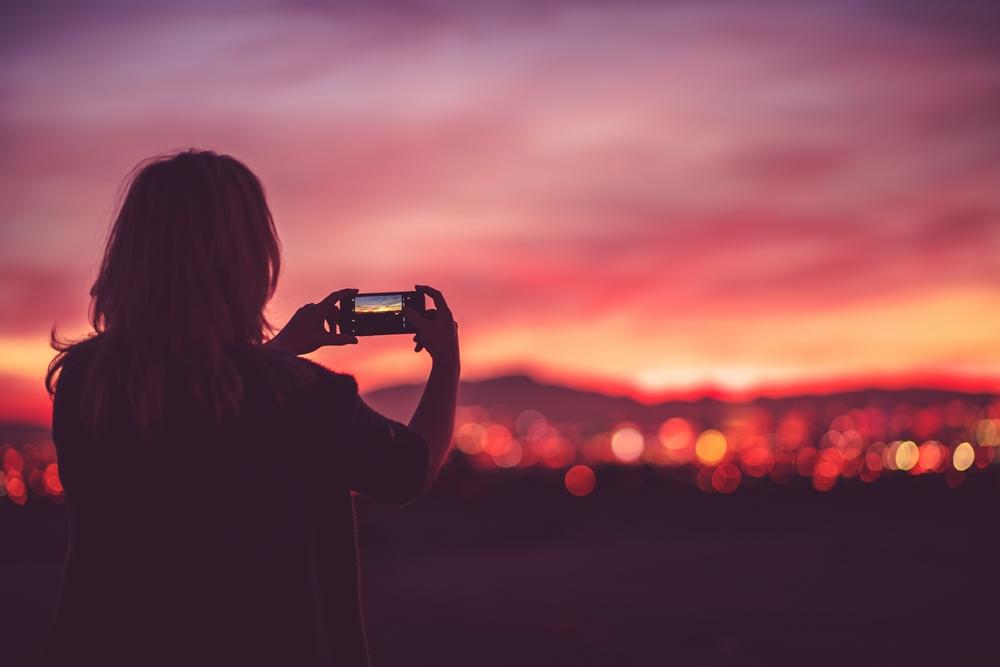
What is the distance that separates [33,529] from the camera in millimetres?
59844

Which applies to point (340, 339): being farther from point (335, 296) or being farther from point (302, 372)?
point (302, 372)

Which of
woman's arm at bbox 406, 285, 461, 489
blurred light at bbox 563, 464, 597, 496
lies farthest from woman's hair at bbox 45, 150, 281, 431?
blurred light at bbox 563, 464, 597, 496

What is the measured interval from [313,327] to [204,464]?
820mm

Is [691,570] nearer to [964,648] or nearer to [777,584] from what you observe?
[777,584]

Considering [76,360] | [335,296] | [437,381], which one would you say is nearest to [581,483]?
[335,296]

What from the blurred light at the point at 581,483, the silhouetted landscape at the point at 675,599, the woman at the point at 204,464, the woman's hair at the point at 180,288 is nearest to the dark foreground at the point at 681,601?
the silhouetted landscape at the point at 675,599

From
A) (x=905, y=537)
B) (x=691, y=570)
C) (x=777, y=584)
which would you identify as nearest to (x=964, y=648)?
(x=777, y=584)

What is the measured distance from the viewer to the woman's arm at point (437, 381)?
91.7 inches

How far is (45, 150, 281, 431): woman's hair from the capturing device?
213 centimetres

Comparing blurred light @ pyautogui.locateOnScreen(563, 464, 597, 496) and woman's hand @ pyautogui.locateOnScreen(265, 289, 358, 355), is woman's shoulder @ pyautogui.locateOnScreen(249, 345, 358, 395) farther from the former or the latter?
blurred light @ pyautogui.locateOnScreen(563, 464, 597, 496)

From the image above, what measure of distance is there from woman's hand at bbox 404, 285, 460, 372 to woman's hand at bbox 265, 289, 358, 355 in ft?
0.97

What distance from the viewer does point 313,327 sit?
289cm

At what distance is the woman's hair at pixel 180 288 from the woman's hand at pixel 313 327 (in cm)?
56

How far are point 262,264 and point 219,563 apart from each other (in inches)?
24.9
